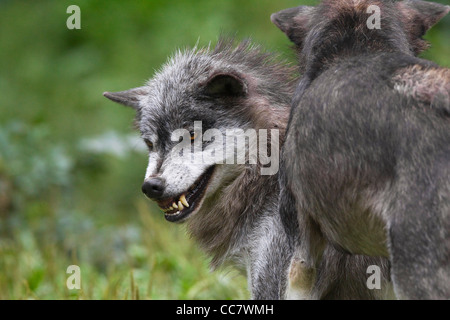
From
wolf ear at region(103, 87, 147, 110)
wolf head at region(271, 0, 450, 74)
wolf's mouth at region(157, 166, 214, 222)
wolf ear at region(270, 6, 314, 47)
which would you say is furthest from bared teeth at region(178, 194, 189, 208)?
wolf ear at region(270, 6, 314, 47)

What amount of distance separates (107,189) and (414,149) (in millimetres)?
7531

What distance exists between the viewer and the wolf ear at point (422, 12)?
4.60 m

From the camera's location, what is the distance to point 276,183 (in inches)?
187

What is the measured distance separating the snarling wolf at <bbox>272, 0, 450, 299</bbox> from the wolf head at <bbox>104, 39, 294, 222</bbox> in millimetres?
748

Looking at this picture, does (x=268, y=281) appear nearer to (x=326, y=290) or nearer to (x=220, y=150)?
(x=326, y=290)

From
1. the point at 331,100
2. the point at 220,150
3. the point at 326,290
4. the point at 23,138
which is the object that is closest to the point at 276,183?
the point at 220,150

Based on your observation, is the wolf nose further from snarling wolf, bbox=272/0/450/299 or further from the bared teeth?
snarling wolf, bbox=272/0/450/299

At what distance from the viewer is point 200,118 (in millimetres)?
4773

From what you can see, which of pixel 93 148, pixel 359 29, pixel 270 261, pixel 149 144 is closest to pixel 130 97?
pixel 149 144

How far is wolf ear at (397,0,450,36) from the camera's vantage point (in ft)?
15.1

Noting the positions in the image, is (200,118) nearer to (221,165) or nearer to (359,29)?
(221,165)

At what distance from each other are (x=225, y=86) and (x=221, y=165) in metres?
0.49

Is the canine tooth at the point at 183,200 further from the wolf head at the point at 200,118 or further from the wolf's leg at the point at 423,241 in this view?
the wolf's leg at the point at 423,241
